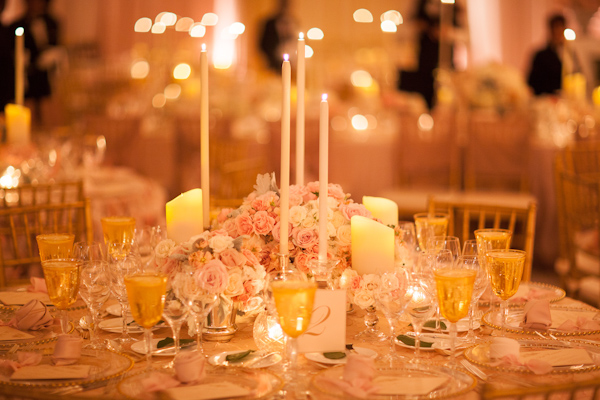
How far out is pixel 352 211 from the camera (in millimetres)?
1787

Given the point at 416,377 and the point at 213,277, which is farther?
the point at 213,277

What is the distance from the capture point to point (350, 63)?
1021 centimetres

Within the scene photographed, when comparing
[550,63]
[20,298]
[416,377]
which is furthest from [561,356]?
[550,63]

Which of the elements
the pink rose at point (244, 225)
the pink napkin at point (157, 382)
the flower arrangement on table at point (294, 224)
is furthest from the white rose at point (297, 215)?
the pink napkin at point (157, 382)

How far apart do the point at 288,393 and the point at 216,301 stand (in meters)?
0.31

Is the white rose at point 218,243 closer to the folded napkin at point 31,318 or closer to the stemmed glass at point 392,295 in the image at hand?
the stemmed glass at point 392,295

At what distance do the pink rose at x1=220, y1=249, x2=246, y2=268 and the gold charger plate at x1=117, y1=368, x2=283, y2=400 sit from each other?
239 mm

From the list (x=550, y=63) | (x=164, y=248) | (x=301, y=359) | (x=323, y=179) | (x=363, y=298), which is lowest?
(x=301, y=359)

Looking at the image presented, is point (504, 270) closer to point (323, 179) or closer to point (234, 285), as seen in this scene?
point (323, 179)

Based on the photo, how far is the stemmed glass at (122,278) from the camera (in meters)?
1.65

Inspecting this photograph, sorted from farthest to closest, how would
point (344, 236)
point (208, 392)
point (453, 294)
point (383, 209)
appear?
1. point (383, 209)
2. point (344, 236)
3. point (453, 294)
4. point (208, 392)

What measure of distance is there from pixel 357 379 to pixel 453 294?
276mm

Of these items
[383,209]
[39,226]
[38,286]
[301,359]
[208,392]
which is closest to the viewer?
[208,392]

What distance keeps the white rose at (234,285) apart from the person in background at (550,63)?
6.77 metres
